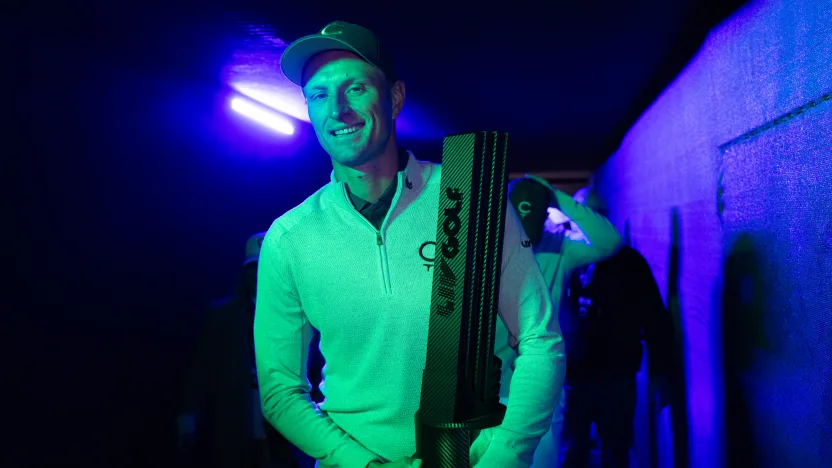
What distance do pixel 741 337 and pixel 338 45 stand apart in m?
2.24

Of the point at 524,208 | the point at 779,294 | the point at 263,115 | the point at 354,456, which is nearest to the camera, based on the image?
the point at 354,456

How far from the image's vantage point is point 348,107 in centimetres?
126

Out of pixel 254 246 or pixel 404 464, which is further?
pixel 254 246

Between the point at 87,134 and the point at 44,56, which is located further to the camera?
the point at 87,134

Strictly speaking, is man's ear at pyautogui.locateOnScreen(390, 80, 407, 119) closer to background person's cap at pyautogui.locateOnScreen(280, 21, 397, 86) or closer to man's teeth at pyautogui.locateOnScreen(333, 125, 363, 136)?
background person's cap at pyautogui.locateOnScreen(280, 21, 397, 86)

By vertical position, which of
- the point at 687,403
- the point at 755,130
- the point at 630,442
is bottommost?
the point at 630,442

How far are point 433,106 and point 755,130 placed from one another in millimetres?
2762

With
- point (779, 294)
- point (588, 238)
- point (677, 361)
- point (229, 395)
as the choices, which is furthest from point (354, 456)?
point (677, 361)

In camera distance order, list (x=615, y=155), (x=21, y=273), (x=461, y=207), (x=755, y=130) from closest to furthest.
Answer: (x=461, y=207), (x=755, y=130), (x=21, y=273), (x=615, y=155)

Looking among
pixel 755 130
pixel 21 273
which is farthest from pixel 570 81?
pixel 21 273

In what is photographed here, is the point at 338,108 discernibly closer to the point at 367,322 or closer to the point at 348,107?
the point at 348,107

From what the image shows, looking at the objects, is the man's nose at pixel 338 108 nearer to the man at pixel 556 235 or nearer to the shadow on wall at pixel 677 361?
the man at pixel 556 235

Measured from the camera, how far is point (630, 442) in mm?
3088

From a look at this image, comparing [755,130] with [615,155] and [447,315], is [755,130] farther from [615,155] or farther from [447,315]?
[615,155]
